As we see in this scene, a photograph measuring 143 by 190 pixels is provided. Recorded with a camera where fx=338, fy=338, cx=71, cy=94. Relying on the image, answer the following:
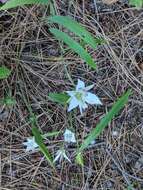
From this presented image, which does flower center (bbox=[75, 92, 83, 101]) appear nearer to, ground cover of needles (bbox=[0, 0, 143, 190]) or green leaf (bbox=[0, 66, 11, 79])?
ground cover of needles (bbox=[0, 0, 143, 190])

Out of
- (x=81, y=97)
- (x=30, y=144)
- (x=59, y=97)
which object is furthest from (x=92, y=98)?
(x=30, y=144)

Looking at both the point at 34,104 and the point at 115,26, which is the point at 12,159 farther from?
the point at 115,26

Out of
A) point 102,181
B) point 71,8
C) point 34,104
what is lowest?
point 102,181

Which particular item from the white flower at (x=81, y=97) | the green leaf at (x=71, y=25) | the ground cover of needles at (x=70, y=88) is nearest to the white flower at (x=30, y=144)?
the ground cover of needles at (x=70, y=88)

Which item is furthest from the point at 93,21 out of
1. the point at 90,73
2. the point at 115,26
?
the point at 90,73

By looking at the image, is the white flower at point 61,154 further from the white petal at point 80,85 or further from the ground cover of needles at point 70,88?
the white petal at point 80,85

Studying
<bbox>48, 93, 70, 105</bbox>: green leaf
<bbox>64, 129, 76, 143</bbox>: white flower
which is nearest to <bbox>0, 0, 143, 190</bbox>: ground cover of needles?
<bbox>64, 129, 76, 143</bbox>: white flower
